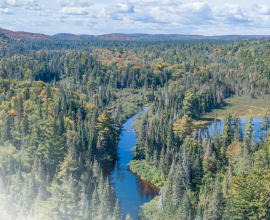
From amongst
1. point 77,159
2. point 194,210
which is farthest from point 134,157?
point 194,210

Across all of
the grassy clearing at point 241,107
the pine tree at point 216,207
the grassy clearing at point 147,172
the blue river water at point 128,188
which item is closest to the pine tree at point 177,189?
the blue river water at point 128,188

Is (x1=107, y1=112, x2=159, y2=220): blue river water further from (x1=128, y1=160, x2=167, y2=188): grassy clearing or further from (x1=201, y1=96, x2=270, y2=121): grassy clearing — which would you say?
(x1=201, y1=96, x2=270, y2=121): grassy clearing

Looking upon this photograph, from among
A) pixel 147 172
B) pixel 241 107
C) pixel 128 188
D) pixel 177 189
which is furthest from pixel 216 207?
pixel 241 107

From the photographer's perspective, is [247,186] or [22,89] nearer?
[247,186]

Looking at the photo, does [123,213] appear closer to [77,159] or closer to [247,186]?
[77,159]

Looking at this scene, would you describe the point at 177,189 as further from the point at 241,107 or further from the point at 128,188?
the point at 241,107

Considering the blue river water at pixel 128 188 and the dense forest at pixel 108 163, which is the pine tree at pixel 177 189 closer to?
the dense forest at pixel 108 163

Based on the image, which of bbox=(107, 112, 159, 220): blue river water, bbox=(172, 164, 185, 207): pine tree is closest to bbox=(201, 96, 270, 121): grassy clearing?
bbox=(107, 112, 159, 220): blue river water
